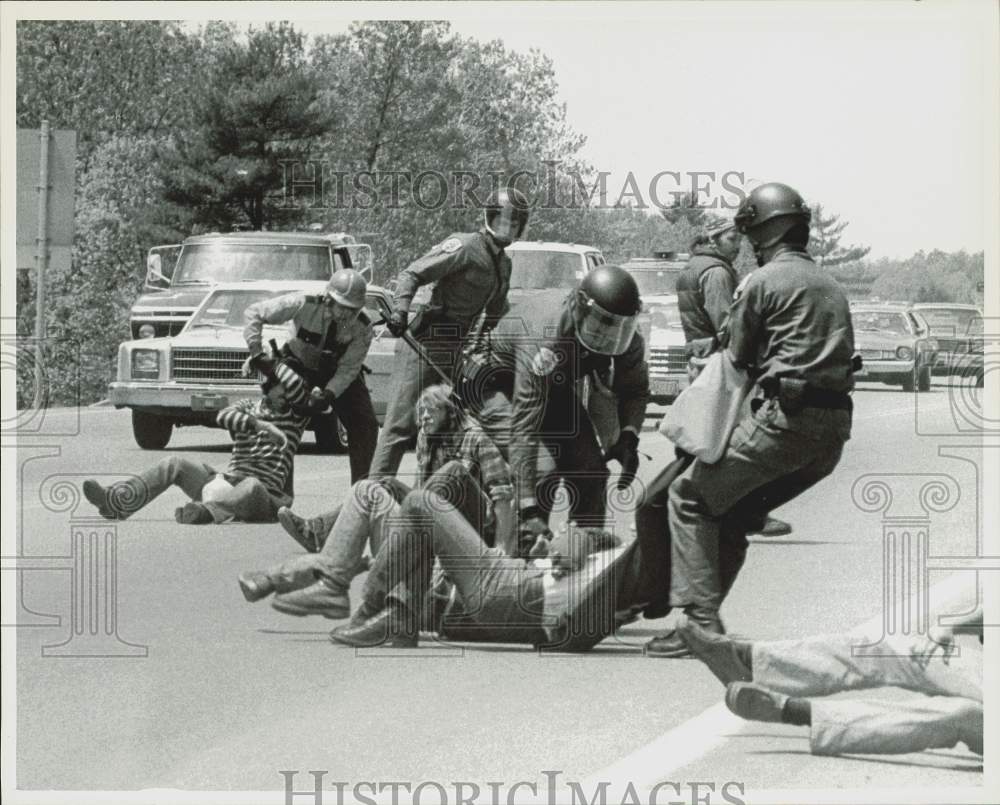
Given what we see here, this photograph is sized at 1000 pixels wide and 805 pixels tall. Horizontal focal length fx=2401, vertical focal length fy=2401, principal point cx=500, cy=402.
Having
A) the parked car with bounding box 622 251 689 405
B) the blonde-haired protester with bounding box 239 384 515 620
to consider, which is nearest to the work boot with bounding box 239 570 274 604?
the blonde-haired protester with bounding box 239 384 515 620

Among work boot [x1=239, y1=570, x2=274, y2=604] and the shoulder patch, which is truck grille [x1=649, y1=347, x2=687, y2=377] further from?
work boot [x1=239, y1=570, x2=274, y2=604]

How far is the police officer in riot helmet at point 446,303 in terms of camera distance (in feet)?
24.5

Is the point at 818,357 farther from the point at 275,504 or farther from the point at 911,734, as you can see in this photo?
the point at 275,504

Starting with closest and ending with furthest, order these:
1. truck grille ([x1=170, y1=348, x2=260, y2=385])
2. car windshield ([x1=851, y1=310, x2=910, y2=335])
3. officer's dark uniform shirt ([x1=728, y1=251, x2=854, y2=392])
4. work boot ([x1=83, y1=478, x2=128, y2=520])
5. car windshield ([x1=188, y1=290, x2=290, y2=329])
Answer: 1. officer's dark uniform shirt ([x1=728, y1=251, x2=854, y2=392])
2. car windshield ([x1=851, y1=310, x2=910, y2=335])
3. work boot ([x1=83, y1=478, x2=128, y2=520])
4. truck grille ([x1=170, y1=348, x2=260, y2=385])
5. car windshield ([x1=188, y1=290, x2=290, y2=329])

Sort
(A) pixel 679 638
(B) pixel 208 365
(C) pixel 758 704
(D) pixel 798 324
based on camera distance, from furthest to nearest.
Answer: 1. (B) pixel 208 365
2. (A) pixel 679 638
3. (C) pixel 758 704
4. (D) pixel 798 324

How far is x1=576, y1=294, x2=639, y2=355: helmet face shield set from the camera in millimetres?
7488

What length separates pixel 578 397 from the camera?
7539 mm

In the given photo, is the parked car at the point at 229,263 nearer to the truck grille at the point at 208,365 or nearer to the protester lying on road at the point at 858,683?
the truck grille at the point at 208,365

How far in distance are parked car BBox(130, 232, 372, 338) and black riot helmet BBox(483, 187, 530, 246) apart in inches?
15.6

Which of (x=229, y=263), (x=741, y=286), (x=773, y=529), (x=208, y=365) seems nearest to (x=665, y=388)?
(x=741, y=286)

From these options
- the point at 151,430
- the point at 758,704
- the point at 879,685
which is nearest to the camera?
the point at 758,704

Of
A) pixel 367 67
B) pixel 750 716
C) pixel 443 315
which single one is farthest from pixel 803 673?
pixel 367 67

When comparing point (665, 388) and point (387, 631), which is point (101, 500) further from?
point (665, 388)

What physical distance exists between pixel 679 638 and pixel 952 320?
4.34 ft
